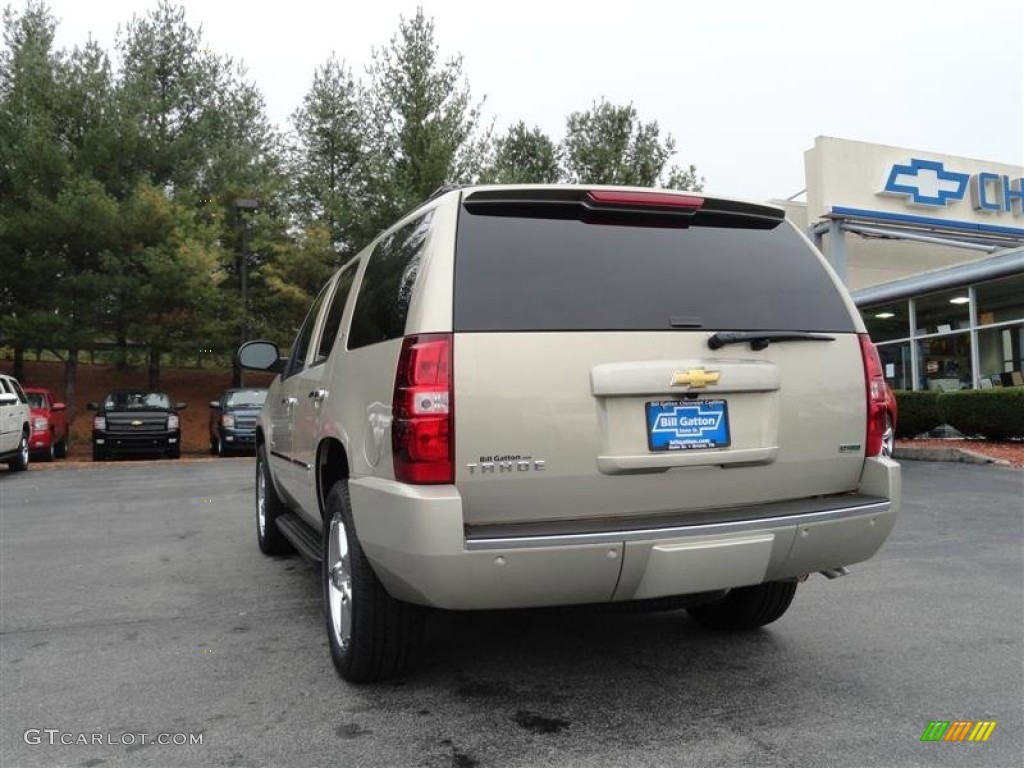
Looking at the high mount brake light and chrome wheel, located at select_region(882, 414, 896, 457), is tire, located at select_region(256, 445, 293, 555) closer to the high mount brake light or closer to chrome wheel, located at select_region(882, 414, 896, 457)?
the high mount brake light

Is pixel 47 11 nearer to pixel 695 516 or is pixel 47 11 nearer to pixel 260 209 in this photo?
pixel 260 209

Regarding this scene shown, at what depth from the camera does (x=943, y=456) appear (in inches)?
489

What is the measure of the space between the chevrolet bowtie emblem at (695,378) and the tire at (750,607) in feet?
4.28

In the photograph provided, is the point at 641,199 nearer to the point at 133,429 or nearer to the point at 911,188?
the point at 133,429

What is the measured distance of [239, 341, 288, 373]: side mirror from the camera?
5.51 meters

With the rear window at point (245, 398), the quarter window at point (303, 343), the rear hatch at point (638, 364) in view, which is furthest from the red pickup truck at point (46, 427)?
the rear hatch at point (638, 364)

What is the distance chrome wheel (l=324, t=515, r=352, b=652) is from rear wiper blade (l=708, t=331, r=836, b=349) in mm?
1643

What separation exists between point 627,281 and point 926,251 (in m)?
24.8

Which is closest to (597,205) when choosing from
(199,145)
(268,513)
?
(268,513)

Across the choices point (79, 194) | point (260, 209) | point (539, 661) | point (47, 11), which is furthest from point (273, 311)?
point (539, 661)

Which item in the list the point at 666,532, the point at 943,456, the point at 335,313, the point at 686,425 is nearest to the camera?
the point at 666,532

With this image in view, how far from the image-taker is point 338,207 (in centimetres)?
2628

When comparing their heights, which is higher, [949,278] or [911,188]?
[911,188]

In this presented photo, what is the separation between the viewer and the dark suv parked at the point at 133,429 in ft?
56.8
